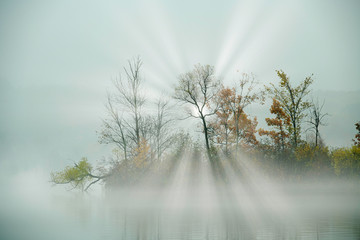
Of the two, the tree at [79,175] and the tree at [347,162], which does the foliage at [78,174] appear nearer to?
the tree at [79,175]

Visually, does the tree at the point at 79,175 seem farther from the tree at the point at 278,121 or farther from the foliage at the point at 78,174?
the tree at the point at 278,121

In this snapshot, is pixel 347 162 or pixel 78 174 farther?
pixel 78 174

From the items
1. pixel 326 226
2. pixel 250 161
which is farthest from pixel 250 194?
pixel 326 226

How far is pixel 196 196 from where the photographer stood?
115 feet

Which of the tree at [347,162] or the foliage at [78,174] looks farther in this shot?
the foliage at [78,174]

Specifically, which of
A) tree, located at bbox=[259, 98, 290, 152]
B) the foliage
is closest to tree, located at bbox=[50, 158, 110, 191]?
the foliage

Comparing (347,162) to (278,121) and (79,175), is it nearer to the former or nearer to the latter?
(278,121)

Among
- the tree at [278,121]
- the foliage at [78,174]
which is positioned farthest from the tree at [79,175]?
the tree at [278,121]

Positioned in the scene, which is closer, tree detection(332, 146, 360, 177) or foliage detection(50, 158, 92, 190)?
tree detection(332, 146, 360, 177)

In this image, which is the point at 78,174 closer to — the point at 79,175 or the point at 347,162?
the point at 79,175

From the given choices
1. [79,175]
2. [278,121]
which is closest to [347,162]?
[278,121]

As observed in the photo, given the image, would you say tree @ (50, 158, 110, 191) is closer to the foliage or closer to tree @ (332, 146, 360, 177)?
the foliage

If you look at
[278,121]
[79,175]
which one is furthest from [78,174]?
[278,121]

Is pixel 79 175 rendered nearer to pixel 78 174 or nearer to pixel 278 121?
pixel 78 174
